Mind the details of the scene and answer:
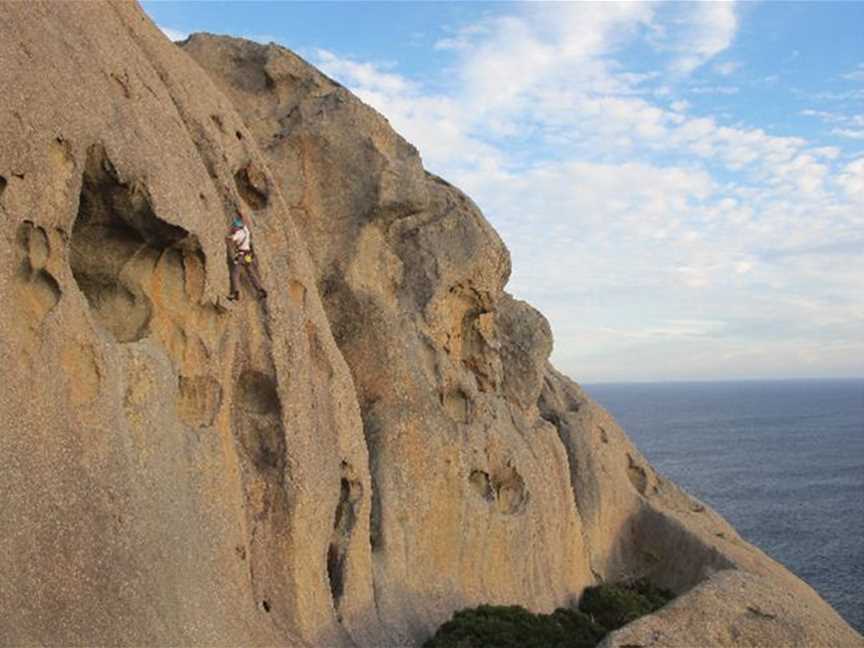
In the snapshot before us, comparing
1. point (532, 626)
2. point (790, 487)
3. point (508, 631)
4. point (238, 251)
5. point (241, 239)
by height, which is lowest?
point (790, 487)

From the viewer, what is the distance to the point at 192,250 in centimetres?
1911

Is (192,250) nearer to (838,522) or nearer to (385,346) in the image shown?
(385,346)

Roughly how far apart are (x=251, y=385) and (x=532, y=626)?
10.8 m

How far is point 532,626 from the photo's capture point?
83.4 feet

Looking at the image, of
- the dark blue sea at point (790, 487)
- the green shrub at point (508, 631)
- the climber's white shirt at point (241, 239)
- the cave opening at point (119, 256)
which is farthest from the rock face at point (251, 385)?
the dark blue sea at point (790, 487)

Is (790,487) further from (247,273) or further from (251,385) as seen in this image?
(247,273)

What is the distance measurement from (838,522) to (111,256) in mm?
75108

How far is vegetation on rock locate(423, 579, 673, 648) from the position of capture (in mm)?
23609

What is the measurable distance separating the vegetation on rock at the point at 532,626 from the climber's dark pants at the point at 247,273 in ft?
33.3

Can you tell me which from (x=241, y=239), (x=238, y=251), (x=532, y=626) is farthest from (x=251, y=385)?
(x=532, y=626)

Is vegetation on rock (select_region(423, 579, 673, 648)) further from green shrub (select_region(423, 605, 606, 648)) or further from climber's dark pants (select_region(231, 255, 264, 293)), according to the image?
climber's dark pants (select_region(231, 255, 264, 293))

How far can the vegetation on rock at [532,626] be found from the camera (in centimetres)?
2361

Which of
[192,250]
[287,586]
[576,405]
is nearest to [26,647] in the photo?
[287,586]

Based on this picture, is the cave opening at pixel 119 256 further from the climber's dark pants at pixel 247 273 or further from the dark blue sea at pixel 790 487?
the dark blue sea at pixel 790 487
